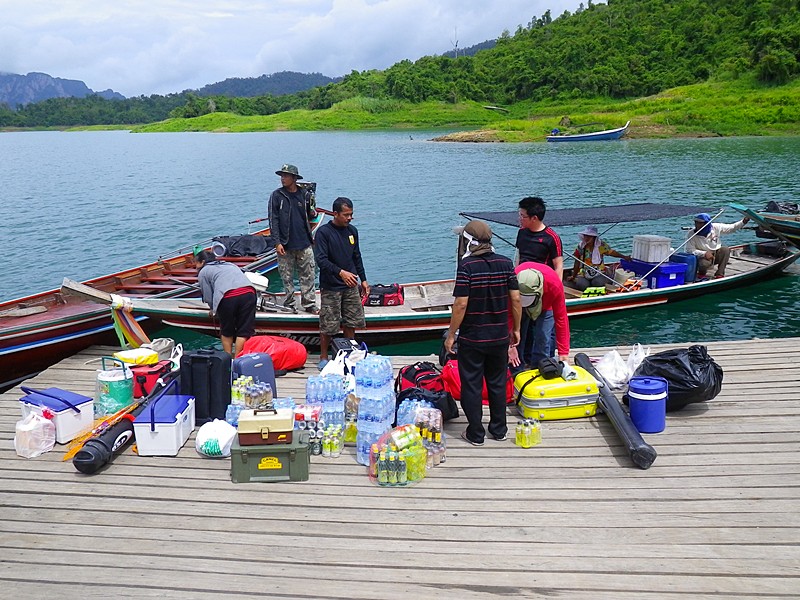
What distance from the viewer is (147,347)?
859 centimetres

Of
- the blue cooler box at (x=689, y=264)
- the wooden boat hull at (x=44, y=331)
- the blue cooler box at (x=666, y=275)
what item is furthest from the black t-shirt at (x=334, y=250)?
the blue cooler box at (x=689, y=264)

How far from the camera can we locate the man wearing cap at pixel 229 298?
7902mm

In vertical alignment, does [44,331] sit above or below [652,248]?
below

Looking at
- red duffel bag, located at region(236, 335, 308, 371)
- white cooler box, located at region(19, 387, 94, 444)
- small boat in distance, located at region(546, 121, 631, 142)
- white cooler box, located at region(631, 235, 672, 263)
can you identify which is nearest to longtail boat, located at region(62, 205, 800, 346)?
white cooler box, located at region(631, 235, 672, 263)

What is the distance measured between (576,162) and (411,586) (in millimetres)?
49261

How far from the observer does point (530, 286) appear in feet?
22.7

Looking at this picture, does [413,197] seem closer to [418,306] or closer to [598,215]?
[598,215]

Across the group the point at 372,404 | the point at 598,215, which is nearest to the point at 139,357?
the point at 372,404

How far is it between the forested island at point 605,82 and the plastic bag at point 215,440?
69.1 m

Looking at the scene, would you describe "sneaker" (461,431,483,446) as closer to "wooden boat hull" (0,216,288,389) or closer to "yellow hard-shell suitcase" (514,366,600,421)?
"yellow hard-shell suitcase" (514,366,600,421)

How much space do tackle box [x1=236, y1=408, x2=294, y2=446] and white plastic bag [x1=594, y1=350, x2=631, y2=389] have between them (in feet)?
12.5

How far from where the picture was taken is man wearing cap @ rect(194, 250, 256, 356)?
7.90m

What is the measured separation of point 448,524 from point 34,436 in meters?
4.05

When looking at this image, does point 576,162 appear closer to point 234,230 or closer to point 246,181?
point 246,181
